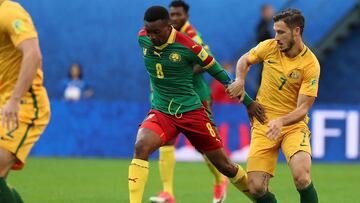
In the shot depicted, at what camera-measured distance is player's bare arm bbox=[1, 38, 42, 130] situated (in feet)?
24.6

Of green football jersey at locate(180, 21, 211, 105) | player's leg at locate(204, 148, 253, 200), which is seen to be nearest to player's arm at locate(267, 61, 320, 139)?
player's leg at locate(204, 148, 253, 200)

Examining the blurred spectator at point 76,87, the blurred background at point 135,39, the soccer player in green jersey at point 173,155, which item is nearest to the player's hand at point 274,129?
the soccer player in green jersey at point 173,155

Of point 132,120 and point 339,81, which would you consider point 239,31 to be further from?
point 132,120

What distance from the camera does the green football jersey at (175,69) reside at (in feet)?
32.3

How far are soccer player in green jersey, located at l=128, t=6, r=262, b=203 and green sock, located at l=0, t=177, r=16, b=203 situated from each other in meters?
1.88

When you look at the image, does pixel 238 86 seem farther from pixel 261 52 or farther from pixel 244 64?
pixel 261 52

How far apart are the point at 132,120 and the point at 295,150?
11.9 m

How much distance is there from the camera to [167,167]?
Answer: 39.5 feet

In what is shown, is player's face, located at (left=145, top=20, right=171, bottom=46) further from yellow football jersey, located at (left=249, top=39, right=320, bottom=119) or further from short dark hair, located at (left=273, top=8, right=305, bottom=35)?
short dark hair, located at (left=273, top=8, right=305, bottom=35)

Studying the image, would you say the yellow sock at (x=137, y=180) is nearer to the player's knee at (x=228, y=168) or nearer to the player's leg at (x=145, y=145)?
the player's leg at (x=145, y=145)

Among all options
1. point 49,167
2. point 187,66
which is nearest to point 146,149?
point 187,66

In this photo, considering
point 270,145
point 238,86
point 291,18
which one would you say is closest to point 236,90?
point 238,86

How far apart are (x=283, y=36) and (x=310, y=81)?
0.53m

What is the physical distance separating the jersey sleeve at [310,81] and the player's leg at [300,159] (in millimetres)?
444
